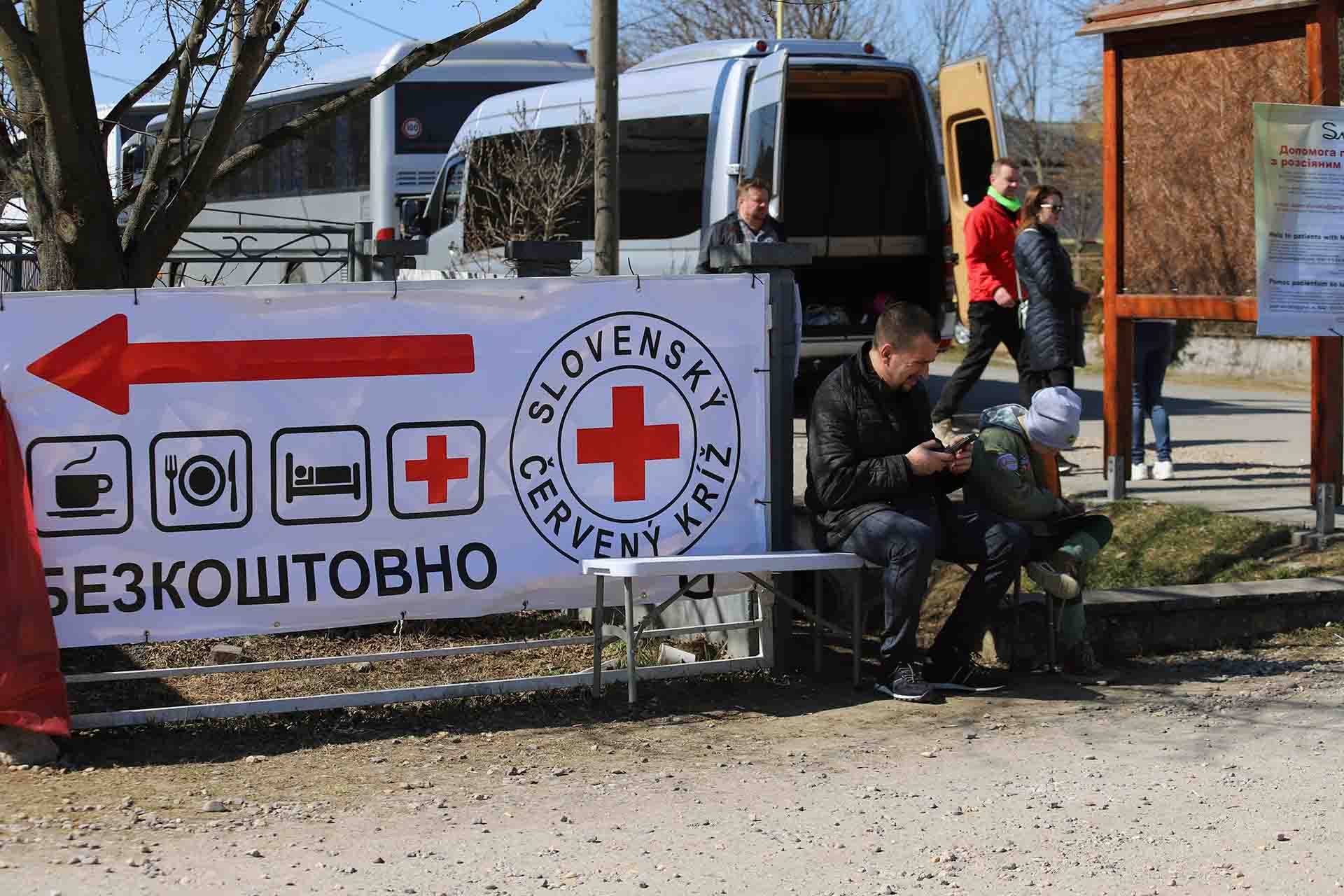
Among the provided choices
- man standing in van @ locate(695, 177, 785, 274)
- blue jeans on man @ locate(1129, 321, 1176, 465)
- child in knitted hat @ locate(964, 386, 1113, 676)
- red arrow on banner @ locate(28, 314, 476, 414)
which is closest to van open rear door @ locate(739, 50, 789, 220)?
man standing in van @ locate(695, 177, 785, 274)

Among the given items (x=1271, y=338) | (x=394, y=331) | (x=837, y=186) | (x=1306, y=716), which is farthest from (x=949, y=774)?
(x=1271, y=338)

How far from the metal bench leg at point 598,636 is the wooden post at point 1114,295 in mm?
4248

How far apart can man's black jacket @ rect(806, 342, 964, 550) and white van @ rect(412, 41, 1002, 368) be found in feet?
22.9

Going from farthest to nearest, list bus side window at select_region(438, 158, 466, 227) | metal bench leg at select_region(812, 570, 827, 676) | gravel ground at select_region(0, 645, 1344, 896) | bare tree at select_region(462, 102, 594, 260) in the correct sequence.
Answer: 1. bus side window at select_region(438, 158, 466, 227)
2. bare tree at select_region(462, 102, 594, 260)
3. metal bench leg at select_region(812, 570, 827, 676)
4. gravel ground at select_region(0, 645, 1344, 896)

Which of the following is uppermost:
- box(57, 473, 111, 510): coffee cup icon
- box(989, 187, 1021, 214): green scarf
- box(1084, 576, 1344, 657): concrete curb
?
box(989, 187, 1021, 214): green scarf

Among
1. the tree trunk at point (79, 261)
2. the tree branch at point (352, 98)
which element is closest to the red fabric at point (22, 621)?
the tree trunk at point (79, 261)

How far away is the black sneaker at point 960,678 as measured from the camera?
6.33 meters

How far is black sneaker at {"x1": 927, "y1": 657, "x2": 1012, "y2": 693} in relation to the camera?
20.8 ft

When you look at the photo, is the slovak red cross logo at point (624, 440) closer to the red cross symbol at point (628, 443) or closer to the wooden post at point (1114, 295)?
the red cross symbol at point (628, 443)

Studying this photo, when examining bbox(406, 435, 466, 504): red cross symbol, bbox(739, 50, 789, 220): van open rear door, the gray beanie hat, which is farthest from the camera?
bbox(739, 50, 789, 220): van open rear door

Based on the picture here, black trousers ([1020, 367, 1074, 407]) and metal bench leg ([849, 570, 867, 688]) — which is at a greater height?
black trousers ([1020, 367, 1074, 407])

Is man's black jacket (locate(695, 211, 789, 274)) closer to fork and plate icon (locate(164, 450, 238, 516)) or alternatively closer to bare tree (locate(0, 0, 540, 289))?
bare tree (locate(0, 0, 540, 289))

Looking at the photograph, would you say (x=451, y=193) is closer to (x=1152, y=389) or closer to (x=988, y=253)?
(x=988, y=253)

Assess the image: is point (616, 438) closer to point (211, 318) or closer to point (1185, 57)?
point (211, 318)
